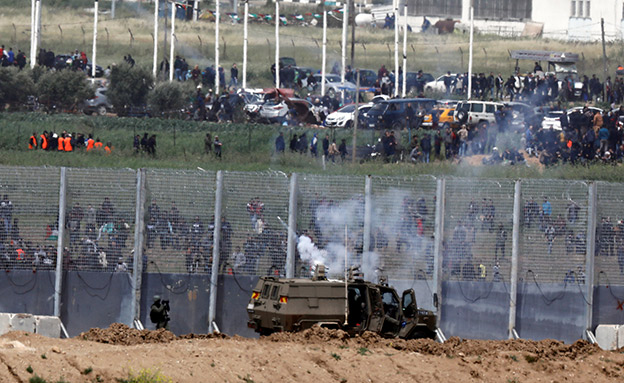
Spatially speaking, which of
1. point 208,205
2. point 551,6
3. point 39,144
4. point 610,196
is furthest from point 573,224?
point 551,6

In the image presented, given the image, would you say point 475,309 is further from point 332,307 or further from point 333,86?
point 333,86

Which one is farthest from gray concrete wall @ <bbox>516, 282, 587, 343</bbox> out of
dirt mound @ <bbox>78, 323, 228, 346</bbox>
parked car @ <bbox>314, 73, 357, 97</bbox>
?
parked car @ <bbox>314, 73, 357, 97</bbox>

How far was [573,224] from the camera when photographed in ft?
68.5

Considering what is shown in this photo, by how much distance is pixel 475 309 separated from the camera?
20.5 meters

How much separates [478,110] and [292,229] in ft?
105

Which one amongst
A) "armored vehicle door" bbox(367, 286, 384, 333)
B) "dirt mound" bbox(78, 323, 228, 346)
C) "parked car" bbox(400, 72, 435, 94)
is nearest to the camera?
"dirt mound" bbox(78, 323, 228, 346)

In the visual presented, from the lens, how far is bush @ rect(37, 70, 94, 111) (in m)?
50.3

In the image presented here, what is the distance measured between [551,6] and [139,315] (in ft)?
277

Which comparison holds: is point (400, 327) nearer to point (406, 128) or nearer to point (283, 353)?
point (283, 353)

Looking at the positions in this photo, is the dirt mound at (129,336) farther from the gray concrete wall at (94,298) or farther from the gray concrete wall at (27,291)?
the gray concrete wall at (27,291)

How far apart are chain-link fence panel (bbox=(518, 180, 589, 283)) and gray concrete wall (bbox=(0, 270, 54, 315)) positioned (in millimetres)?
8574

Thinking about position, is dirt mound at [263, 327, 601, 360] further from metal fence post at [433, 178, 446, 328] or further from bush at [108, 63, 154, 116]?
bush at [108, 63, 154, 116]

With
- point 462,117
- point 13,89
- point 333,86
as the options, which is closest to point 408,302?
point 462,117

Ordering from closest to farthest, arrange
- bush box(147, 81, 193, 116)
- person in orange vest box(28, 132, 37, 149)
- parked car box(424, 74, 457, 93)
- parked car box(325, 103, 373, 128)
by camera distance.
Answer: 1. person in orange vest box(28, 132, 37, 149)
2. parked car box(325, 103, 373, 128)
3. bush box(147, 81, 193, 116)
4. parked car box(424, 74, 457, 93)
